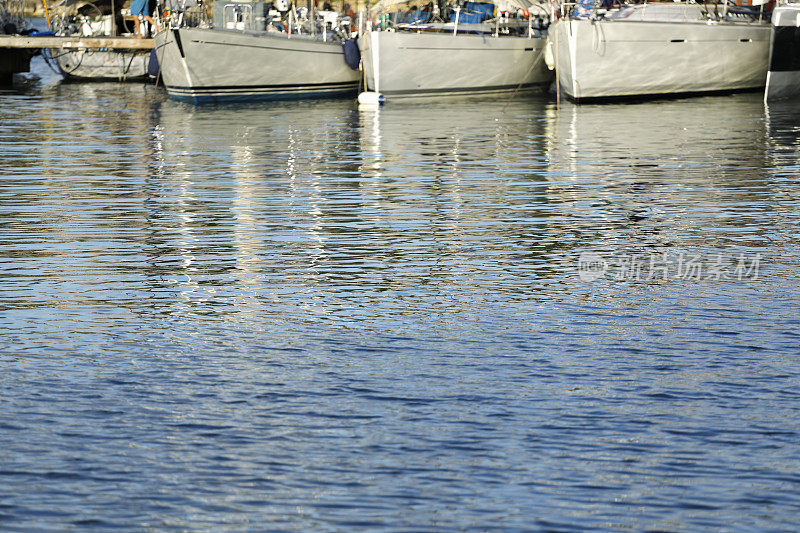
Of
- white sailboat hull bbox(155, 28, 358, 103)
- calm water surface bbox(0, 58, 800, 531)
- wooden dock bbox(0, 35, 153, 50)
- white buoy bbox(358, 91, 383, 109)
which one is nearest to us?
calm water surface bbox(0, 58, 800, 531)

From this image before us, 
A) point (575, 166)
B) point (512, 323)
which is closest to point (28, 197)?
point (575, 166)

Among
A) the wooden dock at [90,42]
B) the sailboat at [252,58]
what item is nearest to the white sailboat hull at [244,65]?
the sailboat at [252,58]

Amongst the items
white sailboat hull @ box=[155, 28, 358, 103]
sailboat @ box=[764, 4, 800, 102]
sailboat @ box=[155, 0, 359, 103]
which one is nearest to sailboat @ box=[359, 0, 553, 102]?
sailboat @ box=[155, 0, 359, 103]

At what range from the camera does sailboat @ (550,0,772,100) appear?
3422 cm

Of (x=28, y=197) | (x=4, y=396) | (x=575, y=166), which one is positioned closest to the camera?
(x=4, y=396)

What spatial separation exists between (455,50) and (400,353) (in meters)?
29.0

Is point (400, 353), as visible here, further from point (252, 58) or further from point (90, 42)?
point (90, 42)

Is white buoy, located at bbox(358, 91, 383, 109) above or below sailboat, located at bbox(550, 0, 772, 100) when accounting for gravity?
below

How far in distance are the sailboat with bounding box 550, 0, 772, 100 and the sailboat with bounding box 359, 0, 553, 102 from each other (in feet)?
8.70

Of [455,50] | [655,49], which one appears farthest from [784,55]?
[455,50]

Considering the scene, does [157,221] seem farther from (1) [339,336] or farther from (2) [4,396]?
(2) [4,396]

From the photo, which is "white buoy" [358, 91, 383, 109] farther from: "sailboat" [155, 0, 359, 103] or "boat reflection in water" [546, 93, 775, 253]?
"boat reflection in water" [546, 93, 775, 253]

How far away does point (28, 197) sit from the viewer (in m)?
17.9

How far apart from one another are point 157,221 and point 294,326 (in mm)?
5980
